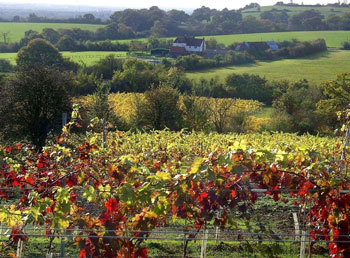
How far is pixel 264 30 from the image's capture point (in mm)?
89875

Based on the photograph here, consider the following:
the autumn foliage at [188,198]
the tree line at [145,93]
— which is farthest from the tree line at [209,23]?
the autumn foliage at [188,198]

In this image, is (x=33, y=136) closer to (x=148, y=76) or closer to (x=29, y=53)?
(x=148, y=76)

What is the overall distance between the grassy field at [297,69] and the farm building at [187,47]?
1046cm

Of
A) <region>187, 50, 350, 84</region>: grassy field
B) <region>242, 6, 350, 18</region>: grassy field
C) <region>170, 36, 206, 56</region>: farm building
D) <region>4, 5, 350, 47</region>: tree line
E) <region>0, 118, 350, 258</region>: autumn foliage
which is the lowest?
<region>187, 50, 350, 84</region>: grassy field

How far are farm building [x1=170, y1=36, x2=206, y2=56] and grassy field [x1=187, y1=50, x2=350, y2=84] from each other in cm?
1046

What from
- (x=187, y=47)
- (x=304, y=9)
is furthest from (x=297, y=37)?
(x=304, y=9)

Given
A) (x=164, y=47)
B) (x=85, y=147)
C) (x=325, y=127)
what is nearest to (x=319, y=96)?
(x=325, y=127)

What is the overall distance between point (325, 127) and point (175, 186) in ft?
90.4

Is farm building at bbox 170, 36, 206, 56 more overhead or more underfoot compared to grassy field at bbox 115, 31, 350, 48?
more underfoot

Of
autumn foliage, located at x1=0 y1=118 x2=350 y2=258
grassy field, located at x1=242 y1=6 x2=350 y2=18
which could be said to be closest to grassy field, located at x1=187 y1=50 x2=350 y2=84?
autumn foliage, located at x1=0 y1=118 x2=350 y2=258

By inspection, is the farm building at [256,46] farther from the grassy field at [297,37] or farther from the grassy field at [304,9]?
the grassy field at [304,9]

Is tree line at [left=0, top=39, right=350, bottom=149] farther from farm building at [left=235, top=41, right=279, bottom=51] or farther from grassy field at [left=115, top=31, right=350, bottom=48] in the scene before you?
grassy field at [left=115, top=31, right=350, bottom=48]

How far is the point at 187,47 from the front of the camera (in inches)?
2608

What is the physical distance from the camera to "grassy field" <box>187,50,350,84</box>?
159ft
